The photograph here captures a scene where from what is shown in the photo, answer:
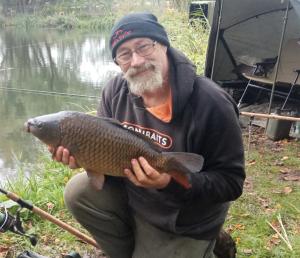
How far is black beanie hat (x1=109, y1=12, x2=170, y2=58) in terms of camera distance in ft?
6.00

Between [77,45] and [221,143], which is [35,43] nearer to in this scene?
[77,45]

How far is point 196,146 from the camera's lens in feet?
5.76

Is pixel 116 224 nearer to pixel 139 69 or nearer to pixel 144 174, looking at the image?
pixel 144 174

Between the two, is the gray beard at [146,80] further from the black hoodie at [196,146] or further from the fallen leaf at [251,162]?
the fallen leaf at [251,162]

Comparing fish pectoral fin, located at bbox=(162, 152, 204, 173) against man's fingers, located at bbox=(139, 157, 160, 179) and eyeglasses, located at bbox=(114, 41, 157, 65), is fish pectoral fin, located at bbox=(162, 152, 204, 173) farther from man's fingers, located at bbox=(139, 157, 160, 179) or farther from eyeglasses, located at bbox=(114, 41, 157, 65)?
eyeglasses, located at bbox=(114, 41, 157, 65)

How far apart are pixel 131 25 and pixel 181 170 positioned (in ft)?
2.18

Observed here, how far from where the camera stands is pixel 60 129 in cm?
155

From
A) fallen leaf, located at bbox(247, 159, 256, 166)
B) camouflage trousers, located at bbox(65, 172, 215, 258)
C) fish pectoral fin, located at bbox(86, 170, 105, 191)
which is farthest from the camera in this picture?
fallen leaf, located at bbox(247, 159, 256, 166)

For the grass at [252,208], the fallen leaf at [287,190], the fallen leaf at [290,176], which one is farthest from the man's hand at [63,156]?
the fallen leaf at [290,176]

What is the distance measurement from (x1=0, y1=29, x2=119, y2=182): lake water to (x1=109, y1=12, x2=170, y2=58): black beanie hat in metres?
3.38

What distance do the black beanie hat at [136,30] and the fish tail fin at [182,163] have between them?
56cm

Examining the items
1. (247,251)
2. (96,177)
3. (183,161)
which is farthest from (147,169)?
(247,251)

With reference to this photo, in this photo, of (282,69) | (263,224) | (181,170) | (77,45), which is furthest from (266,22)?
(77,45)

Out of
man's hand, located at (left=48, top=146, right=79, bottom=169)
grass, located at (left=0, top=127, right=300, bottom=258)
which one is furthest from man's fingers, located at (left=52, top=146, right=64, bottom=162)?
grass, located at (left=0, top=127, right=300, bottom=258)
